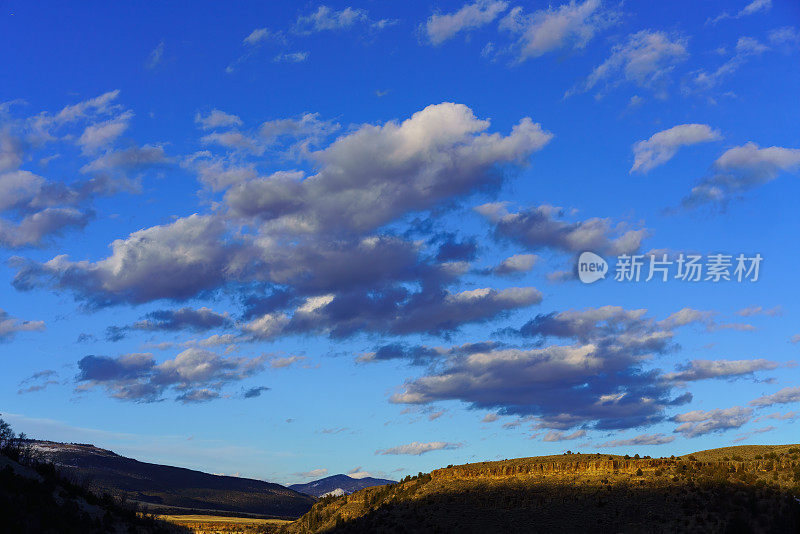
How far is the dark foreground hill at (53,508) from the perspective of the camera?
33.1 metres

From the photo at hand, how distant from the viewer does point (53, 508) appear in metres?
36.0

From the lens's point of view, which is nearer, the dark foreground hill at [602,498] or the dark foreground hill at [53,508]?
the dark foreground hill at [53,508]

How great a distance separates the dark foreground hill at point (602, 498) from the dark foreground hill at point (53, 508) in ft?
115

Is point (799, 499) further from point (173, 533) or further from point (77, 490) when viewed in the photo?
point (77, 490)

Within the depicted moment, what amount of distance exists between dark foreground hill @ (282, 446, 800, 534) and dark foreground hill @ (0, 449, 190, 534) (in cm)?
3506

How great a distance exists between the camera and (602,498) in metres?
69.2

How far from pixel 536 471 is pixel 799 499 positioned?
88.5 feet

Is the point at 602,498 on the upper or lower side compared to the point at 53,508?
upper

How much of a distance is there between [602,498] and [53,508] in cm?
5017

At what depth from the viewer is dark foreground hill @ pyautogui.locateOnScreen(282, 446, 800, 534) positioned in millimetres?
62875

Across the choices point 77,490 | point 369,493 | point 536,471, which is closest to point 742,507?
point 536,471

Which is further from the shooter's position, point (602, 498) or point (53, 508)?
point (602, 498)

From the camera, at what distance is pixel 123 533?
39219 millimetres

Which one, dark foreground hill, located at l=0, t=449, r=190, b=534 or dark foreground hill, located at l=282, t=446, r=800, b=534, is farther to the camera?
dark foreground hill, located at l=282, t=446, r=800, b=534
